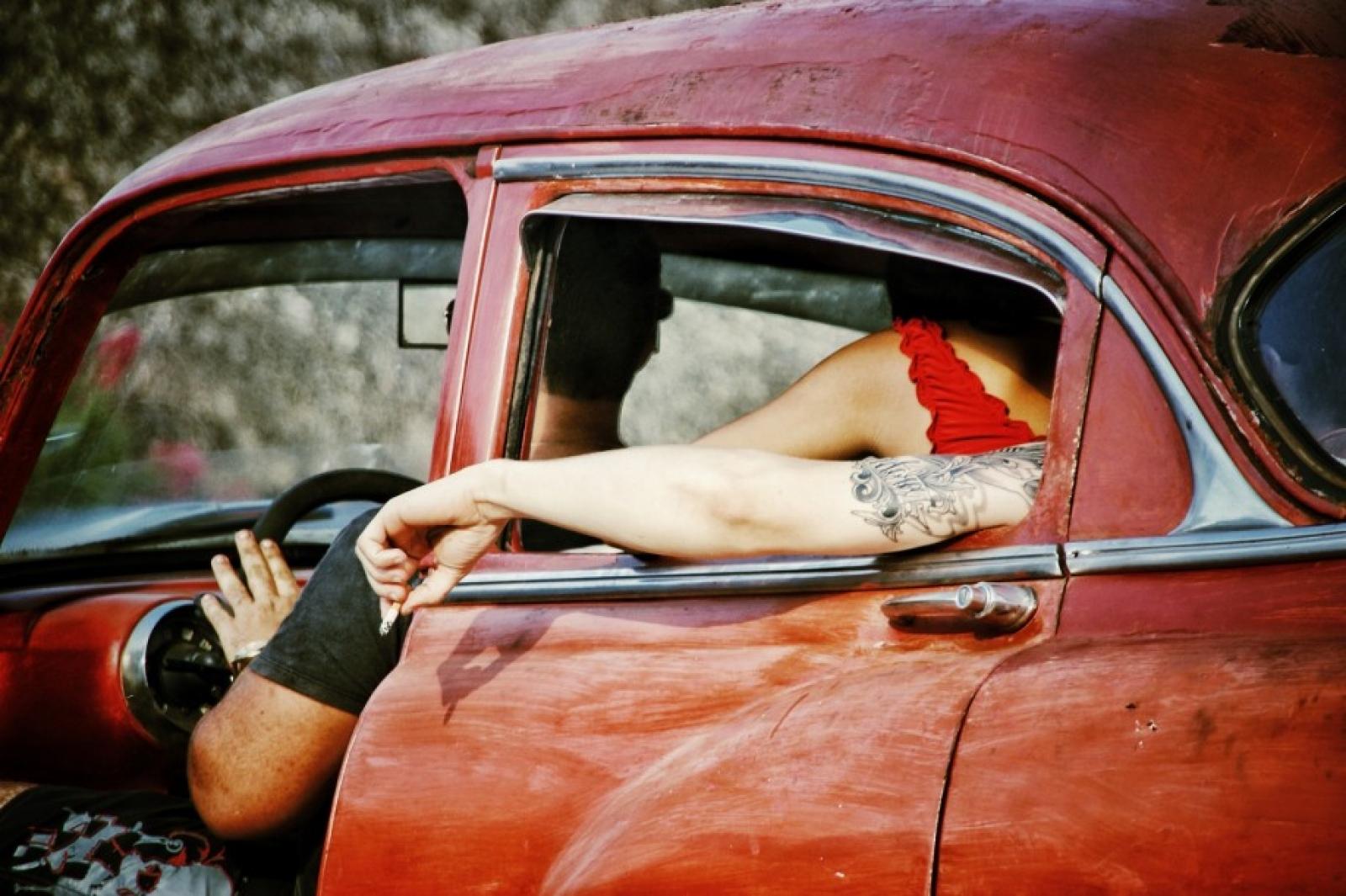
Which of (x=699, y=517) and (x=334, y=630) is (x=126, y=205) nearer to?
(x=334, y=630)

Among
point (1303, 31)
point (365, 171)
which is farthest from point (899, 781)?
point (365, 171)

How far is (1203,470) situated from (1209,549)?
90 mm

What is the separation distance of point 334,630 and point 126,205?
40.4 inches

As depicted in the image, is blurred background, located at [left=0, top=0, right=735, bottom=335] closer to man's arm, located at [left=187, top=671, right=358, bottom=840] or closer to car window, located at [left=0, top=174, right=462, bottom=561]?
car window, located at [left=0, top=174, right=462, bottom=561]

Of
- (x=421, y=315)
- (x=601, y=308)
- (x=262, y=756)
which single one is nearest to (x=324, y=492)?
(x=421, y=315)

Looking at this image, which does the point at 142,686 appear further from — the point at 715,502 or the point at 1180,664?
the point at 1180,664

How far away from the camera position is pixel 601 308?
2.69 m

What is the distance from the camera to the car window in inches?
142

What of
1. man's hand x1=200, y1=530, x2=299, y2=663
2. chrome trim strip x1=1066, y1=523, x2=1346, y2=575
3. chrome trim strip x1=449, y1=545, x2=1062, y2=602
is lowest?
chrome trim strip x1=1066, y1=523, x2=1346, y2=575

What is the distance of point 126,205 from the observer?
3.14m

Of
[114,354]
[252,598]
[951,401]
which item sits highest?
[114,354]

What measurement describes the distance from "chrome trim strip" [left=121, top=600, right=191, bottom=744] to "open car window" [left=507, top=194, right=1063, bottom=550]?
1.03 metres

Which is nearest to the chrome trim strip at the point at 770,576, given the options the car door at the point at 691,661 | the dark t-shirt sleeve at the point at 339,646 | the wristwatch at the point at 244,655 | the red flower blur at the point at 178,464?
the car door at the point at 691,661

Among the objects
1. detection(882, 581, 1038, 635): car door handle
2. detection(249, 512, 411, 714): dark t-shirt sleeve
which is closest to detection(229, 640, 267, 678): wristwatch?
detection(249, 512, 411, 714): dark t-shirt sleeve
